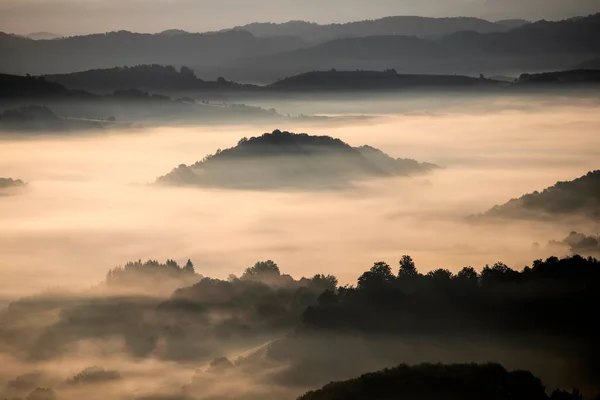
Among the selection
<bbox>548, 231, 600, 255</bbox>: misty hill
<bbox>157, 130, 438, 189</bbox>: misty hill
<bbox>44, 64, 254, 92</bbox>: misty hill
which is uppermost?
<bbox>44, 64, 254, 92</bbox>: misty hill

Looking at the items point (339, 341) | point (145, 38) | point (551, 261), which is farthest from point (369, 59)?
point (339, 341)

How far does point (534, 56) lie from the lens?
4869 centimetres

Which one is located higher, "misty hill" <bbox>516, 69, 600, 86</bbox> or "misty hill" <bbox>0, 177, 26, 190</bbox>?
"misty hill" <bbox>516, 69, 600, 86</bbox>

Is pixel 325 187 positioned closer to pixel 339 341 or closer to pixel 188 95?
pixel 188 95

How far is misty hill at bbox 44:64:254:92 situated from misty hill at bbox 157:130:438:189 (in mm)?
13690

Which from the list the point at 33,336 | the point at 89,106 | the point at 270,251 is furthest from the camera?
the point at 89,106

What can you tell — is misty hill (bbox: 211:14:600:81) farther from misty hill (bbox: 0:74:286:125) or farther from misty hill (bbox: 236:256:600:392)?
misty hill (bbox: 236:256:600:392)

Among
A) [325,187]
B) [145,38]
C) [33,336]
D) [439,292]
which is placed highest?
[145,38]

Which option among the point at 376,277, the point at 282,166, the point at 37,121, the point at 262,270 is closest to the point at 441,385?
the point at 376,277

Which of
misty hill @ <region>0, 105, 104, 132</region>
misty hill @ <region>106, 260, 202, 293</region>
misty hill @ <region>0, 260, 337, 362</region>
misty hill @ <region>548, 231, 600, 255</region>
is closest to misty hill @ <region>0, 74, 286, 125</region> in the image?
misty hill @ <region>0, 105, 104, 132</region>

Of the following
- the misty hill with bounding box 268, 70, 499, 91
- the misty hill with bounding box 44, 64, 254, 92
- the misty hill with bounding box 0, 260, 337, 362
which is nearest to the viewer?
the misty hill with bounding box 0, 260, 337, 362

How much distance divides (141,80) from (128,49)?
4.20m

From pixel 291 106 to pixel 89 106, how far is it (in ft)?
57.3

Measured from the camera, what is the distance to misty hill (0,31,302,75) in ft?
157
